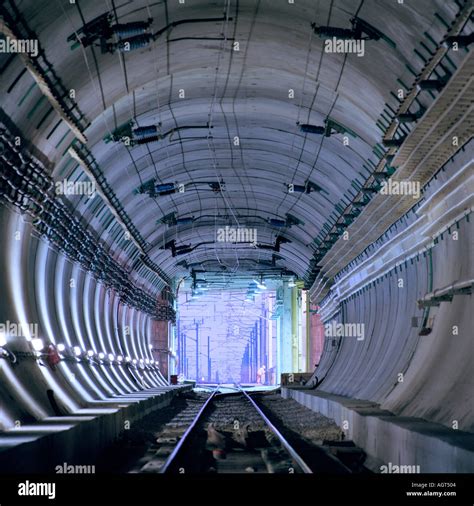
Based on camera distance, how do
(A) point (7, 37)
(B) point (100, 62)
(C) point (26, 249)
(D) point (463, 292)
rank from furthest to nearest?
(C) point (26, 249) → (B) point (100, 62) → (D) point (463, 292) → (A) point (7, 37)

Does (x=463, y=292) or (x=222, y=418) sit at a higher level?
(x=463, y=292)

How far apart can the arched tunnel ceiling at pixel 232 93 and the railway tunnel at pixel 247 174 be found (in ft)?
0.20

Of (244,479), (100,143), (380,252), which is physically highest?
(100,143)

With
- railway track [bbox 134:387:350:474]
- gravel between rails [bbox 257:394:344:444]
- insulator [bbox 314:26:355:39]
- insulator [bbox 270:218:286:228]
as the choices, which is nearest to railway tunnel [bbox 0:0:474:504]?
insulator [bbox 314:26:355:39]

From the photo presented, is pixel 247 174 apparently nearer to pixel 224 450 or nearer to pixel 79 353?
pixel 79 353

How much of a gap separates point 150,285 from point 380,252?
19.2m

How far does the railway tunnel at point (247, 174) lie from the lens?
1377 centimetres

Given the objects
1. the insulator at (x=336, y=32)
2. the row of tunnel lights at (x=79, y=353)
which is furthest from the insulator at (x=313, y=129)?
the row of tunnel lights at (x=79, y=353)

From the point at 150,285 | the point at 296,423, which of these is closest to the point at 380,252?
the point at 296,423

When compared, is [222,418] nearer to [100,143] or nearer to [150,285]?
[100,143]

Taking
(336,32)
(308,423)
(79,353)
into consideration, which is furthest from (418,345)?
(79,353)

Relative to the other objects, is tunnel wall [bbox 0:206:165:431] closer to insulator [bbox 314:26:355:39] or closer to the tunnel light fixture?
the tunnel light fixture

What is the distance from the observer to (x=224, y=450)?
17.6 meters

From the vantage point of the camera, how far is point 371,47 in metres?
15.7
